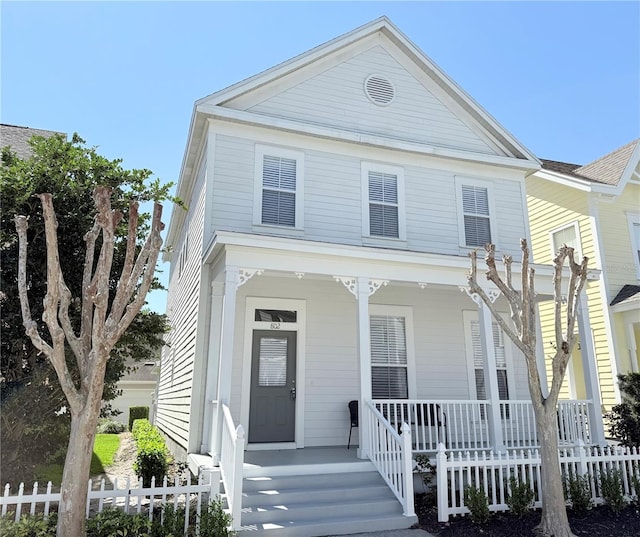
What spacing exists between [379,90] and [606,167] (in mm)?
7608

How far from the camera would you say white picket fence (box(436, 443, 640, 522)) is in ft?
19.7

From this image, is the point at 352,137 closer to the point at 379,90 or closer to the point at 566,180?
the point at 379,90

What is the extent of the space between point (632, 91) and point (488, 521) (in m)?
10.4

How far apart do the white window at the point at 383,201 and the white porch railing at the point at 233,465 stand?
16.4 feet

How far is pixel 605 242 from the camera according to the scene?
11.9m

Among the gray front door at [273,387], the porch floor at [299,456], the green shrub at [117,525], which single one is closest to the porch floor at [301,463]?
the porch floor at [299,456]

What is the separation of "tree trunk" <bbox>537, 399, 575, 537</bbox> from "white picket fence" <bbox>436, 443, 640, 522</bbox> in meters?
0.66

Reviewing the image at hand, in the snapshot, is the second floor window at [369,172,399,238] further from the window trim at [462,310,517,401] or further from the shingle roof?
the shingle roof

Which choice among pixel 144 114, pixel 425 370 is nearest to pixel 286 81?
pixel 144 114

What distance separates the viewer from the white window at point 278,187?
8.82 metres

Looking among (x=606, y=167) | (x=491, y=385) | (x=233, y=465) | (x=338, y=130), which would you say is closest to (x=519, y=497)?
(x=491, y=385)

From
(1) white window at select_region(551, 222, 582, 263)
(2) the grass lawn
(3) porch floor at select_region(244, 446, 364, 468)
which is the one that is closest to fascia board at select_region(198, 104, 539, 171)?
(1) white window at select_region(551, 222, 582, 263)

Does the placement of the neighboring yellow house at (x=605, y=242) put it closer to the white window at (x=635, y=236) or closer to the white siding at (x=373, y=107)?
the white window at (x=635, y=236)

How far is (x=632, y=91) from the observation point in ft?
35.8
